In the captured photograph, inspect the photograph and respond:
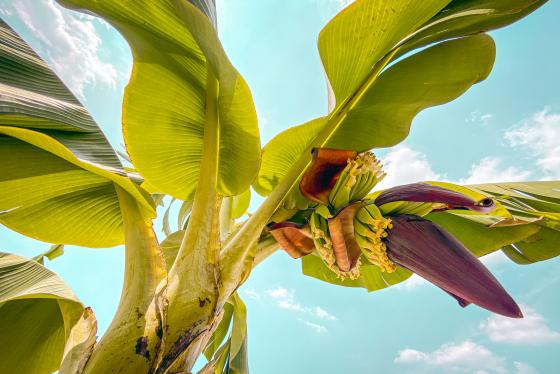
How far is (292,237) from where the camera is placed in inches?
40.2

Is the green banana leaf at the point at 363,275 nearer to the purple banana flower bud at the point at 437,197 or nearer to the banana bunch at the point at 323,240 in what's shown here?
the banana bunch at the point at 323,240

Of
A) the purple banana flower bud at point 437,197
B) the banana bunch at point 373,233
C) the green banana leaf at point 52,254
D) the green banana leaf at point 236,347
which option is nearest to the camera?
the purple banana flower bud at point 437,197

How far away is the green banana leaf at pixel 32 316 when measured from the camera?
0.76 m

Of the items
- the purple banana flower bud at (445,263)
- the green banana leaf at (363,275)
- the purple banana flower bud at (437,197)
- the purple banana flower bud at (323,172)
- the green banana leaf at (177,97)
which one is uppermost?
the green banana leaf at (177,97)

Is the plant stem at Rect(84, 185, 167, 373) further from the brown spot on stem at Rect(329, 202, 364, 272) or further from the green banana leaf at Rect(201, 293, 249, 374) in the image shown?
the green banana leaf at Rect(201, 293, 249, 374)

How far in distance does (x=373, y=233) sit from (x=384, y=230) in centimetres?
3

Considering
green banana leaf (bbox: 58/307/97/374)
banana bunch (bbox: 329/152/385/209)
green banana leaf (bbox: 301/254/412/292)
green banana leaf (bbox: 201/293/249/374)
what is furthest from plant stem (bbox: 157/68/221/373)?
green banana leaf (bbox: 301/254/412/292)

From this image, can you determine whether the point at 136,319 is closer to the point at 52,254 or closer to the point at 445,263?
the point at 445,263

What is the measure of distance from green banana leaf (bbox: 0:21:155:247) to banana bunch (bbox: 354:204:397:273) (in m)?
0.59

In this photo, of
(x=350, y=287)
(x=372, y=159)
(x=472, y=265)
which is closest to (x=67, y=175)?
(x=372, y=159)

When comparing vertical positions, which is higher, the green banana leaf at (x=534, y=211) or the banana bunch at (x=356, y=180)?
the banana bunch at (x=356, y=180)

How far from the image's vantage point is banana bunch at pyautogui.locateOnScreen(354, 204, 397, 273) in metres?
0.85

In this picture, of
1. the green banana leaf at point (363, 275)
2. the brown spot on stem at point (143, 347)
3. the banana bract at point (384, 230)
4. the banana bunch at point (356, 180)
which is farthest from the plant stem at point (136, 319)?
the green banana leaf at point (363, 275)

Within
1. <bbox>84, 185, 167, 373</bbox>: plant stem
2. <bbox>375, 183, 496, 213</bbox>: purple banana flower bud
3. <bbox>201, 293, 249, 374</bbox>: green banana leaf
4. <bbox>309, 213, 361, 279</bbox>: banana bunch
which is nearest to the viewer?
<bbox>84, 185, 167, 373</bbox>: plant stem
